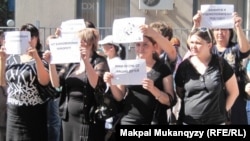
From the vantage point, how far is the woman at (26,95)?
187 inches

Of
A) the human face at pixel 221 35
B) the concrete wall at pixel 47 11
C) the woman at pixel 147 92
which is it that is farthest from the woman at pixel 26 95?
the concrete wall at pixel 47 11

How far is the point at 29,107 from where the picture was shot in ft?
15.8

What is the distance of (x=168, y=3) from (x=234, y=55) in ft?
24.6

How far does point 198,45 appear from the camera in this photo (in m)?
4.11

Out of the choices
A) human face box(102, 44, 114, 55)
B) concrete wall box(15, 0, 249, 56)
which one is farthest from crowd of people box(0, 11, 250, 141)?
concrete wall box(15, 0, 249, 56)

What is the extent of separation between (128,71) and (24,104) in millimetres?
1300

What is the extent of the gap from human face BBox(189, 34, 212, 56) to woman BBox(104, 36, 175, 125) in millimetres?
294

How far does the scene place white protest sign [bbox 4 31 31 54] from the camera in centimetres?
464

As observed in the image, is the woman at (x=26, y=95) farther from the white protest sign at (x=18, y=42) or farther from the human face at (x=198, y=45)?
the human face at (x=198, y=45)

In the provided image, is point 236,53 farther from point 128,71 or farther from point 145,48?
point 128,71

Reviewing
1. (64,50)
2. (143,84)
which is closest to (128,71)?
(143,84)

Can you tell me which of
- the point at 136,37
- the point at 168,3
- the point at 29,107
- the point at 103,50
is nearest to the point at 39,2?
the point at 168,3

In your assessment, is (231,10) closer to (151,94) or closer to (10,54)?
(151,94)

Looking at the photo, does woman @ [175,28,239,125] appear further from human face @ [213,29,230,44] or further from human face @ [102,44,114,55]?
human face @ [102,44,114,55]
